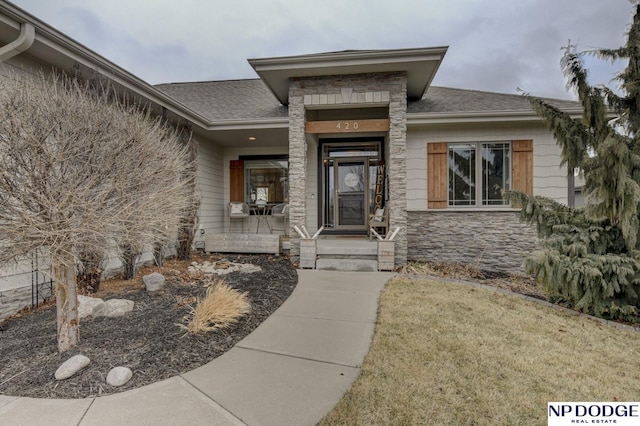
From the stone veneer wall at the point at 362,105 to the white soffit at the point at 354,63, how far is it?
189 millimetres

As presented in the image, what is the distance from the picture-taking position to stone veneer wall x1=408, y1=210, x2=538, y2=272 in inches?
285

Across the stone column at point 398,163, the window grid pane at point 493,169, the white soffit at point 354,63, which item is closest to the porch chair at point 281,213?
the stone column at point 398,163

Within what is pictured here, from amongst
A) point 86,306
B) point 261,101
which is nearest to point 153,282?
point 86,306

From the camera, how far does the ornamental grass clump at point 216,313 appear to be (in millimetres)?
3078

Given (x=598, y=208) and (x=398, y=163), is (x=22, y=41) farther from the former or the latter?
(x=598, y=208)

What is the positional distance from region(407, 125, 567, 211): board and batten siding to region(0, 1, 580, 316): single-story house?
24mm

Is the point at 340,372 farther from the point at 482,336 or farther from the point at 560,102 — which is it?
the point at 560,102

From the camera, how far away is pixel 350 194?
9.30 m

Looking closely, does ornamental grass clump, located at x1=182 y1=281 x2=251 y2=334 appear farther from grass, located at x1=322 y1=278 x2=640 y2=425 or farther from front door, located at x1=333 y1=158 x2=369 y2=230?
front door, located at x1=333 y1=158 x2=369 y2=230

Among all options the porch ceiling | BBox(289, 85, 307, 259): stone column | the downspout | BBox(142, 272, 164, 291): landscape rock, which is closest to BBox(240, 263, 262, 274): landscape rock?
BBox(289, 85, 307, 259): stone column

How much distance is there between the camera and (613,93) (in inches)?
182

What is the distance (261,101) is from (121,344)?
794 centimetres

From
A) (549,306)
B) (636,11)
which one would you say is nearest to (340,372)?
(549,306)

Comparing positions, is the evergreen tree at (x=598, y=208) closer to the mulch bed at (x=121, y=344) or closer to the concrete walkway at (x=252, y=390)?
the concrete walkway at (x=252, y=390)
